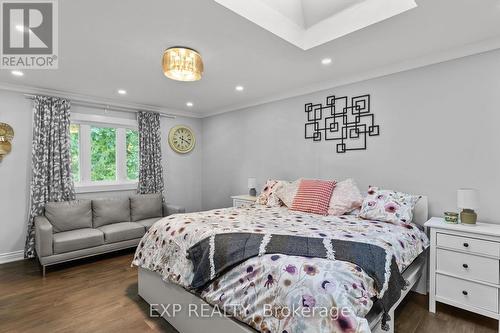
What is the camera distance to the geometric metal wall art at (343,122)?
320 cm

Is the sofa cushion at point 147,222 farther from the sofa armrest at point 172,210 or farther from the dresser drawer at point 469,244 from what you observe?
the dresser drawer at point 469,244

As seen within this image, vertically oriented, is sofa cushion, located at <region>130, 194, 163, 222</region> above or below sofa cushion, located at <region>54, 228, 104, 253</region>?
above

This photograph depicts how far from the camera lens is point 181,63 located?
2.30 meters

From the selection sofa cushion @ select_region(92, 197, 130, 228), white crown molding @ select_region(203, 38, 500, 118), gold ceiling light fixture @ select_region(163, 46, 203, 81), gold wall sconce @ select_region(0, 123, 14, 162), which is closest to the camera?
gold ceiling light fixture @ select_region(163, 46, 203, 81)

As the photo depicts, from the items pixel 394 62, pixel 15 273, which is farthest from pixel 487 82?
pixel 15 273

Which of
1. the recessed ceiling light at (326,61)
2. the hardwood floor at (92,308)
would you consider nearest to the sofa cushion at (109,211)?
the hardwood floor at (92,308)

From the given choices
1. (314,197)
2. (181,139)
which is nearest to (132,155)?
(181,139)

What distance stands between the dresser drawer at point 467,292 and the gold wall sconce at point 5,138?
5.36 metres

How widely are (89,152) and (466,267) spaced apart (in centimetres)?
516

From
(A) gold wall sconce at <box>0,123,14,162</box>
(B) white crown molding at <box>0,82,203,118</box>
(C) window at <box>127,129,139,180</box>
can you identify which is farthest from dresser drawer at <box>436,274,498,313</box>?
(A) gold wall sconce at <box>0,123,14,162</box>

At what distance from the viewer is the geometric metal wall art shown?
10.5ft

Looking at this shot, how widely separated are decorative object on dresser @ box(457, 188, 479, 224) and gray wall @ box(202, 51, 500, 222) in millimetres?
283

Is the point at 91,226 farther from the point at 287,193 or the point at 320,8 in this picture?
the point at 320,8

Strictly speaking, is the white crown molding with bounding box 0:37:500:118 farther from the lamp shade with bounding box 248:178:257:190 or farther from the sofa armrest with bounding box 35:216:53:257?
the sofa armrest with bounding box 35:216:53:257
